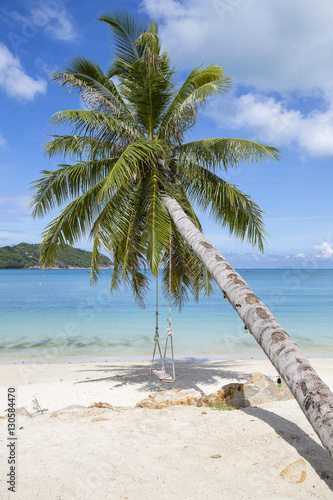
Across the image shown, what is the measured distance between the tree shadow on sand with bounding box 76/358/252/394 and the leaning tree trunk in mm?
4712

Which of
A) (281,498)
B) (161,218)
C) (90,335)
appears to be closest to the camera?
(281,498)

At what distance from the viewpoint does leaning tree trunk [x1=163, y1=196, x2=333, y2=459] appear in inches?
137

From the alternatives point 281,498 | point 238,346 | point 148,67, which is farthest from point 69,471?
point 238,346

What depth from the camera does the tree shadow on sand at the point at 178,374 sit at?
9758mm

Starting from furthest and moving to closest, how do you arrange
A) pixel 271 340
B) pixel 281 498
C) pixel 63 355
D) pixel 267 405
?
pixel 63 355 < pixel 267 405 < pixel 271 340 < pixel 281 498

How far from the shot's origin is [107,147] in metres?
8.97

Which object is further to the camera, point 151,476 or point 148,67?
point 148,67

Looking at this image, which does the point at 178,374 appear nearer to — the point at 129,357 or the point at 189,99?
the point at 129,357

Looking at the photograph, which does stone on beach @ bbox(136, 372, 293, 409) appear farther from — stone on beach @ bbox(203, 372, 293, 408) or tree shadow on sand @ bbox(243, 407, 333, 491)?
tree shadow on sand @ bbox(243, 407, 333, 491)

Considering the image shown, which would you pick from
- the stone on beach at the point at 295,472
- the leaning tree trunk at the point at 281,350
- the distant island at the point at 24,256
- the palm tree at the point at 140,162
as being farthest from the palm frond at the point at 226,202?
the distant island at the point at 24,256

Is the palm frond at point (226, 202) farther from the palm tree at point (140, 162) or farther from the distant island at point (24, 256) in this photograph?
the distant island at point (24, 256)

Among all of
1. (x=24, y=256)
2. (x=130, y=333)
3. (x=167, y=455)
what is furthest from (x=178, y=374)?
(x=24, y=256)

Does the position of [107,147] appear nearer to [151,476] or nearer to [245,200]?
[245,200]

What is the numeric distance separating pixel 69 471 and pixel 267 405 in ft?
9.74
